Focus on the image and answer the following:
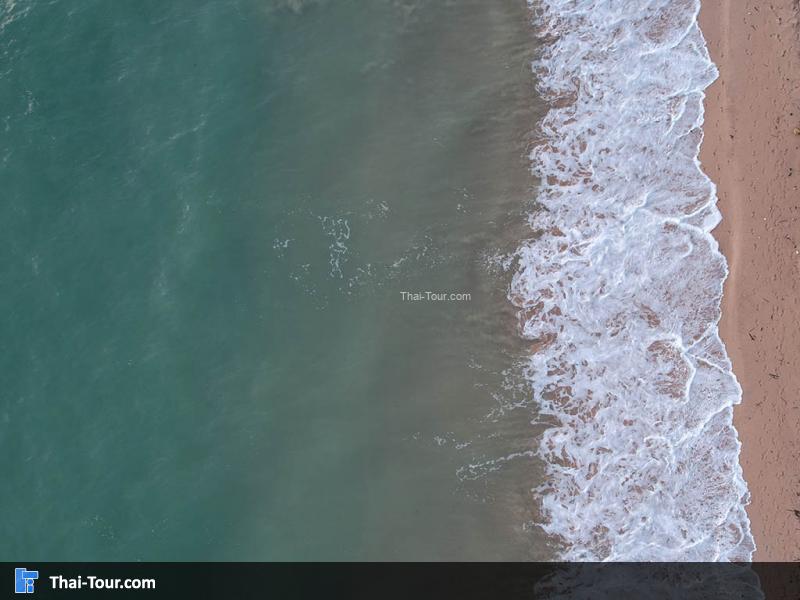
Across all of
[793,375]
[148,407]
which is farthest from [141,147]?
[793,375]

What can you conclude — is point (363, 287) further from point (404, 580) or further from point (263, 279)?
point (404, 580)

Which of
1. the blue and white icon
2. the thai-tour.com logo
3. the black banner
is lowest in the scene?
the black banner

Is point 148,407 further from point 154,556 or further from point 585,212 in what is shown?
point 585,212

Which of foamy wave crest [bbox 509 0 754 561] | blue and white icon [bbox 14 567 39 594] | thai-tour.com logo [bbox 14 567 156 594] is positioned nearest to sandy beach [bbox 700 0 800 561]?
Answer: foamy wave crest [bbox 509 0 754 561]

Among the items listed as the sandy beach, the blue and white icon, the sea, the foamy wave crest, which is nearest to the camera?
the sandy beach

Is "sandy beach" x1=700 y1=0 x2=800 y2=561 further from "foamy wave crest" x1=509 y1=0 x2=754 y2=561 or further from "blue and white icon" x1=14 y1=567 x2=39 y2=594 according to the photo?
"blue and white icon" x1=14 y1=567 x2=39 y2=594

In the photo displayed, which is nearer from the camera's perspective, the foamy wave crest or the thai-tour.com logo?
the foamy wave crest

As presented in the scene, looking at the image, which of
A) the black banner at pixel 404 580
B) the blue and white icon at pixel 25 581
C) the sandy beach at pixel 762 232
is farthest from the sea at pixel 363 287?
the blue and white icon at pixel 25 581
